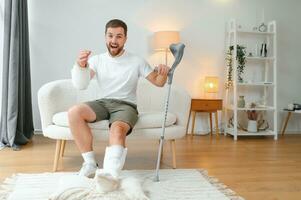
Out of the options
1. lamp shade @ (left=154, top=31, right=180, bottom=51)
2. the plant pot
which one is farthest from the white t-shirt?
the plant pot

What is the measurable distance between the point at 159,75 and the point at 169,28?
210cm

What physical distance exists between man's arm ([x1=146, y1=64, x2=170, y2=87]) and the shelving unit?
199 centimetres

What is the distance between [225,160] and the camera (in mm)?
A: 2846

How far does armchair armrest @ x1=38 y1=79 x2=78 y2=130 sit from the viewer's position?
2.48 m

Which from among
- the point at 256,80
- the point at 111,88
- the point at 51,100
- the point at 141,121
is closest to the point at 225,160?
the point at 141,121

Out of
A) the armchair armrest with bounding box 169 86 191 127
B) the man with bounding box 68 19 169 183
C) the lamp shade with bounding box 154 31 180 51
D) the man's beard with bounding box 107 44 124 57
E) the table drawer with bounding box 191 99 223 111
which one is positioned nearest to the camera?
the man with bounding box 68 19 169 183

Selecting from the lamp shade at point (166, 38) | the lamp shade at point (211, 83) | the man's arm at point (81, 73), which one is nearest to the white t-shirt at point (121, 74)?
the man's arm at point (81, 73)

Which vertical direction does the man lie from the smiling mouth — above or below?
below

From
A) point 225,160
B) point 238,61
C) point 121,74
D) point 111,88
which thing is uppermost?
point 238,61

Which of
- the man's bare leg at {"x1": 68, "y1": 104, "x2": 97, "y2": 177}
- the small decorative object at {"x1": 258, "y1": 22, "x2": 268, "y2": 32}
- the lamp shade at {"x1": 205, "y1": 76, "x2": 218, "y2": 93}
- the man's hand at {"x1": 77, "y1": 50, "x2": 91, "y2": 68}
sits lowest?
the man's bare leg at {"x1": 68, "y1": 104, "x2": 97, "y2": 177}

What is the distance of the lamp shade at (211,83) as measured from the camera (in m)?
4.20

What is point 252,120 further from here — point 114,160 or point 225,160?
point 114,160

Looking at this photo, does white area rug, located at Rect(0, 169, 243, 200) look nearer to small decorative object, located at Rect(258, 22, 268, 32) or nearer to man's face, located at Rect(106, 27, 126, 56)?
man's face, located at Rect(106, 27, 126, 56)

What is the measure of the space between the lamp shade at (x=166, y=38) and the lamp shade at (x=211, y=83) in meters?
0.64
